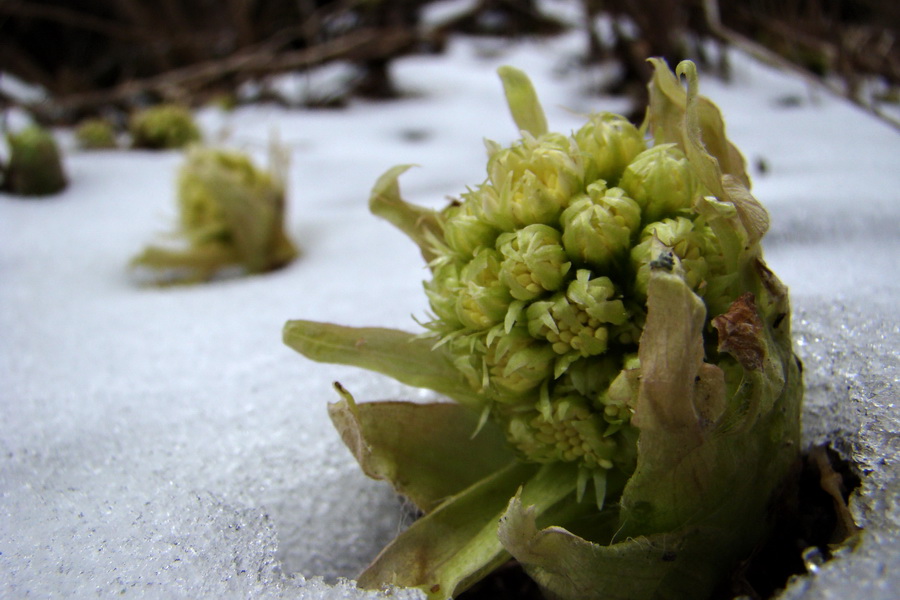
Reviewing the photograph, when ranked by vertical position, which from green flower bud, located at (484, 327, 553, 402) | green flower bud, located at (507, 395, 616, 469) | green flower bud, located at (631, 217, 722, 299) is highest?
green flower bud, located at (631, 217, 722, 299)

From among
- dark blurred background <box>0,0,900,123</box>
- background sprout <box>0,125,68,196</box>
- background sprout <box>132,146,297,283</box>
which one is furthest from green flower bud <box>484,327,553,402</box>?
background sprout <box>0,125,68,196</box>

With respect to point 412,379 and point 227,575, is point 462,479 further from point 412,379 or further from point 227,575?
point 227,575

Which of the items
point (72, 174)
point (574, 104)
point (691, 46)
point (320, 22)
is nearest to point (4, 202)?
point (72, 174)

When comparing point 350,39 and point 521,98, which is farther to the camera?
point 350,39

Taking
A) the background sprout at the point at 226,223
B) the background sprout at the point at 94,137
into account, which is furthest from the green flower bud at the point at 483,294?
the background sprout at the point at 94,137

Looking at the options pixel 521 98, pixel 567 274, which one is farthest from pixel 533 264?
pixel 521 98

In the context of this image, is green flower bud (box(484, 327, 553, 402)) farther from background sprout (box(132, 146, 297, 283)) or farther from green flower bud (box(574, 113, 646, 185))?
background sprout (box(132, 146, 297, 283))

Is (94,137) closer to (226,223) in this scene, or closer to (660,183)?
(226,223)
